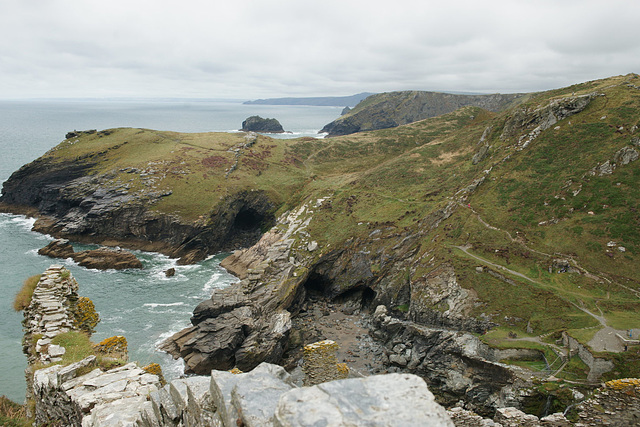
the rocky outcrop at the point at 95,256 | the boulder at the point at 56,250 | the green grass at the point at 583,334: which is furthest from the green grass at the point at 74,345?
the boulder at the point at 56,250

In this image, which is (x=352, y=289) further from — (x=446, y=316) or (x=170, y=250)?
(x=170, y=250)

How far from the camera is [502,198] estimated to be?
49.4 m

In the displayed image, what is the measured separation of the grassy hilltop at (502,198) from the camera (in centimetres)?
3431

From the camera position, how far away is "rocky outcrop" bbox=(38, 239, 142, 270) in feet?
198

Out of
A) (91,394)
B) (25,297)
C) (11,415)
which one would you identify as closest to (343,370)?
(91,394)

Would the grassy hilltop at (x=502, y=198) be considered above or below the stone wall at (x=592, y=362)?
above

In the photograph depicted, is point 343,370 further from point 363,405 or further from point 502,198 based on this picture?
point 502,198

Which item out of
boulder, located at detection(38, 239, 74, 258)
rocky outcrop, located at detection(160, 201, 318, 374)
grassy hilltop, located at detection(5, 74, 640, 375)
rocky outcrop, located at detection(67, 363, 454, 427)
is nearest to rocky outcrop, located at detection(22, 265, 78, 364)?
rocky outcrop, located at detection(67, 363, 454, 427)

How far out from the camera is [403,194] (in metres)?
66.5

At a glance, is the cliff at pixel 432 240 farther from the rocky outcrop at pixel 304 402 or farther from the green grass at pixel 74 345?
the rocky outcrop at pixel 304 402

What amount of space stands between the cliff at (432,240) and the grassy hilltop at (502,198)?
0.77ft

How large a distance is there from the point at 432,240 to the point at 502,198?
12.2m

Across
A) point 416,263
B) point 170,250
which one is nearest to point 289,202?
point 170,250

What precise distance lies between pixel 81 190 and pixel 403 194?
74899 mm
